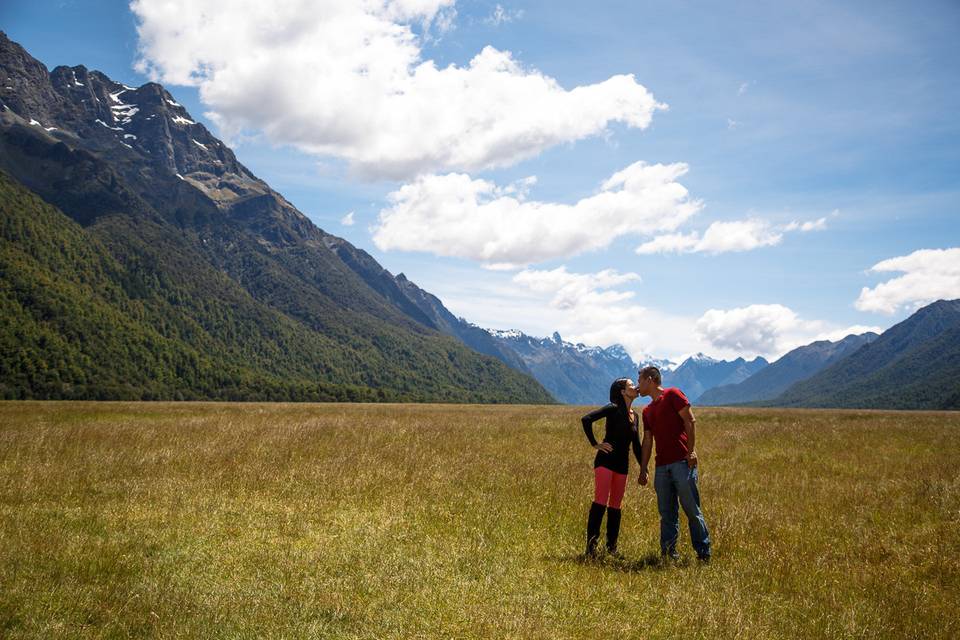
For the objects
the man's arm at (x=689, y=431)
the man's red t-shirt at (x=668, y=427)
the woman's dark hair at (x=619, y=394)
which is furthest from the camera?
the woman's dark hair at (x=619, y=394)

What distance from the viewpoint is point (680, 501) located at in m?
8.16

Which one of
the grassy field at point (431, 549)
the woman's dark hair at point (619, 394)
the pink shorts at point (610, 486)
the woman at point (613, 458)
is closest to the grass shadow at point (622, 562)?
the grassy field at point (431, 549)

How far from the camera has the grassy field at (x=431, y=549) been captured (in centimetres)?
572

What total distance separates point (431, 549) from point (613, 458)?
3111 mm

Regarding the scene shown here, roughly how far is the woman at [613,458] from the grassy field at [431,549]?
1.66 ft

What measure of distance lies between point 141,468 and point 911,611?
48.9ft

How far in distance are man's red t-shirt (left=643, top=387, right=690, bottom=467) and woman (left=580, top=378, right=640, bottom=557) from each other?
0.32 meters

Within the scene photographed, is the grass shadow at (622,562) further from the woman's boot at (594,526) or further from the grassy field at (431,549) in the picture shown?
the woman's boot at (594,526)

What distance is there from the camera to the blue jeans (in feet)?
26.2

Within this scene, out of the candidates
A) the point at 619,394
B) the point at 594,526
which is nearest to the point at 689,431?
the point at 619,394

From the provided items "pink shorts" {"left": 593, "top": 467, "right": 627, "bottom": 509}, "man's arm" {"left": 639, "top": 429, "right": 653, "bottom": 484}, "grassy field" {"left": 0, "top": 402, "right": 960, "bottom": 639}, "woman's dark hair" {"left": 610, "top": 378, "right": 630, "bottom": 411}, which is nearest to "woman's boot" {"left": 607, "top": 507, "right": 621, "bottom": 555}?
"pink shorts" {"left": 593, "top": 467, "right": 627, "bottom": 509}

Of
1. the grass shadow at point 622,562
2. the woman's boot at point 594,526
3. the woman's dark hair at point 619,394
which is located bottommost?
the grass shadow at point 622,562

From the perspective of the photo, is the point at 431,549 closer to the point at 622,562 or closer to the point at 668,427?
the point at 622,562

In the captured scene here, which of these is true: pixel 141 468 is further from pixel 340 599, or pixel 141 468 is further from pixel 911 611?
pixel 911 611
